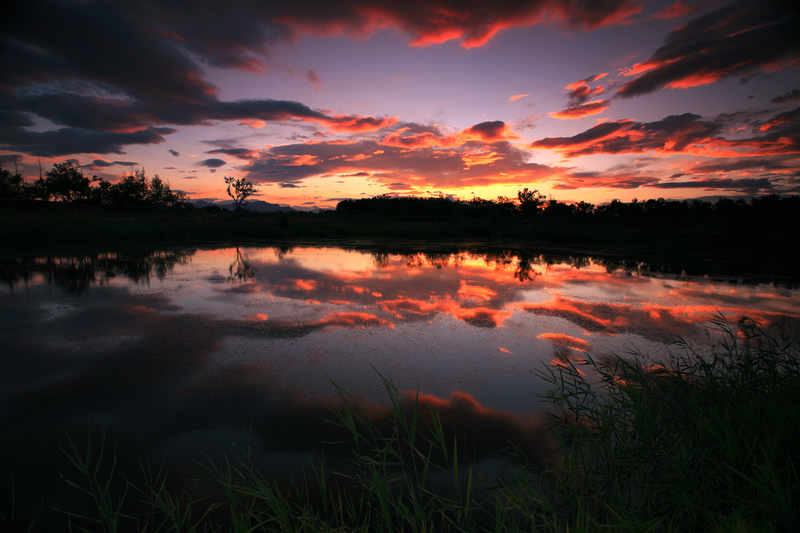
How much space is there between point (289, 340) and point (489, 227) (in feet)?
156

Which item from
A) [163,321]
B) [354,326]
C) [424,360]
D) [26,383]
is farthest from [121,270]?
[424,360]

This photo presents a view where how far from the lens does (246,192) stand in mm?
77125

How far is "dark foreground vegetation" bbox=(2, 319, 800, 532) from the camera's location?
201cm

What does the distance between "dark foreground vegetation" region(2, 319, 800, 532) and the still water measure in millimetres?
695

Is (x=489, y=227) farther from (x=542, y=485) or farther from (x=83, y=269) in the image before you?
(x=542, y=485)

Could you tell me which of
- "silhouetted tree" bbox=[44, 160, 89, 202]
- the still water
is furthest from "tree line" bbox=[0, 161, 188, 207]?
the still water

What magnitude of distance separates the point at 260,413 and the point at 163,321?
574cm

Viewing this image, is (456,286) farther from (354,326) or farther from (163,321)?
(163,321)

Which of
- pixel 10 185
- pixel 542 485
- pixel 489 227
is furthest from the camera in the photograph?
pixel 10 185

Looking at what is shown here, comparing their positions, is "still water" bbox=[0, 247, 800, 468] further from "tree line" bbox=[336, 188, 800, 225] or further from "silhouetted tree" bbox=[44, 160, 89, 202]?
"silhouetted tree" bbox=[44, 160, 89, 202]

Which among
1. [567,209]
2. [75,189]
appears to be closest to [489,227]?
[567,209]

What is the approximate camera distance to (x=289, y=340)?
739 cm

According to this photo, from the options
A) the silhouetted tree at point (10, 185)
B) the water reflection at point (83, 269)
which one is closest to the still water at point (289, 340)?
the water reflection at point (83, 269)

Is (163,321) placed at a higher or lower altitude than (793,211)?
lower
